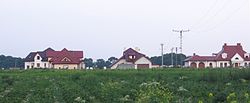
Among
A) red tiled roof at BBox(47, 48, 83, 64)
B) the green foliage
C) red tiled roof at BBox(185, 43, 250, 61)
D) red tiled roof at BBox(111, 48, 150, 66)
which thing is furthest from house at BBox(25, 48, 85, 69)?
the green foliage

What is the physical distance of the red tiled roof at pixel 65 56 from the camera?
7306cm

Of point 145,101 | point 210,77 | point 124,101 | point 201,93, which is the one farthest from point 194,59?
point 145,101

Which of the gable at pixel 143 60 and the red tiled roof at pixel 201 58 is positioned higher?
the red tiled roof at pixel 201 58

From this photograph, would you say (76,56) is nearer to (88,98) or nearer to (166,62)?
(166,62)

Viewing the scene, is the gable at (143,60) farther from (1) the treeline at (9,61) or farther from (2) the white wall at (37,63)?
(1) the treeline at (9,61)

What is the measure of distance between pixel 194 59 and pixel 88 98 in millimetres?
65114

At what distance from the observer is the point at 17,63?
99.3 m

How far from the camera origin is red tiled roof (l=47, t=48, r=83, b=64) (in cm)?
7306

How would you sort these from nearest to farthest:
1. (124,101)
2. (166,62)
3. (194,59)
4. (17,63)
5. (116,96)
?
(124,101) → (116,96) → (194,59) → (17,63) → (166,62)

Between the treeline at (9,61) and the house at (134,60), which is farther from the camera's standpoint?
the treeline at (9,61)

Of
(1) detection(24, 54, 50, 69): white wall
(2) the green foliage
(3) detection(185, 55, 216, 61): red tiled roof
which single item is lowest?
(2) the green foliage

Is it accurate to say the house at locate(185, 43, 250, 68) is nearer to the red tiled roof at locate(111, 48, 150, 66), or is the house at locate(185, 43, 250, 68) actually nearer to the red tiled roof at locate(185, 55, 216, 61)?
the red tiled roof at locate(185, 55, 216, 61)

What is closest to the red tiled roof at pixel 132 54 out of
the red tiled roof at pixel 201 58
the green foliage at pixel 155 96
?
the red tiled roof at pixel 201 58

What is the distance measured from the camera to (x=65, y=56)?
7288 centimetres
